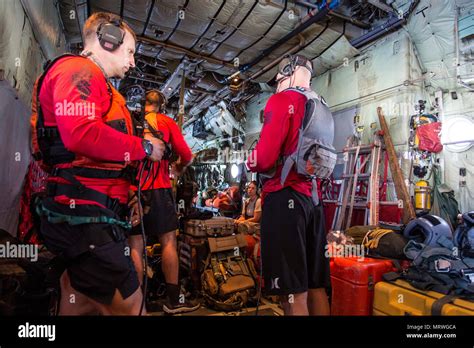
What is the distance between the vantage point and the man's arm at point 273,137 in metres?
1.94

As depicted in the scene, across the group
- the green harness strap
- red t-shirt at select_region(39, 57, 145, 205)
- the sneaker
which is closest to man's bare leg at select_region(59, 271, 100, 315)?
the green harness strap

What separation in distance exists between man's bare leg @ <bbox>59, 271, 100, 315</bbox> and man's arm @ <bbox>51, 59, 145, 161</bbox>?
76cm

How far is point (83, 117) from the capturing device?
121cm

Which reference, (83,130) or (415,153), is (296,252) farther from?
(415,153)

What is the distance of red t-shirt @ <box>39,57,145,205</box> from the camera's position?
1209 mm

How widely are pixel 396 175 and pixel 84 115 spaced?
16.1 ft

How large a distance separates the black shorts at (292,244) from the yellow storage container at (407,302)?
0.75 meters

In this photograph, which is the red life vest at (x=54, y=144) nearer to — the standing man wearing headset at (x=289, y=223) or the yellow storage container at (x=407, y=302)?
the standing man wearing headset at (x=289, y=223)

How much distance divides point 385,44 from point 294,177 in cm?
483

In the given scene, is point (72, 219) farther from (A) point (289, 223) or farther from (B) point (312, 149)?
(B) point (312, 149)

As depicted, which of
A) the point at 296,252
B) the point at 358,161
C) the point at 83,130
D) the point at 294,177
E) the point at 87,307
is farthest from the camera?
the point at 358,161

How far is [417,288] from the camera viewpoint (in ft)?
7.41

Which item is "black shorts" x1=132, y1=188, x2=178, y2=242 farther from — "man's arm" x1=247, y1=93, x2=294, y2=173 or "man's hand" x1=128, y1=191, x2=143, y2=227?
"man's arm" x1=247, y1=93, x2=294, y2=173

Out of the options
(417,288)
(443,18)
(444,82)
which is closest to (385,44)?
(443,18)
